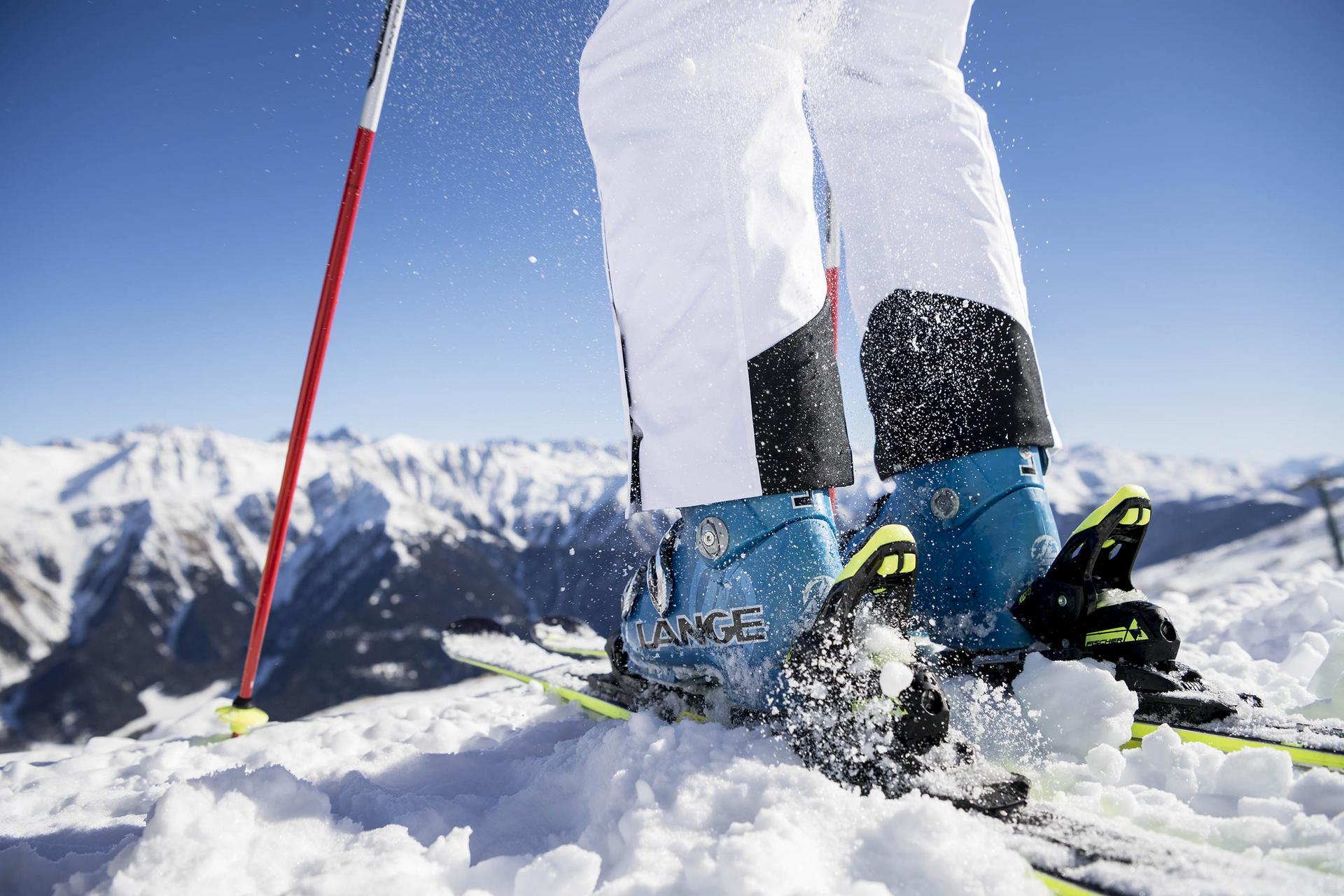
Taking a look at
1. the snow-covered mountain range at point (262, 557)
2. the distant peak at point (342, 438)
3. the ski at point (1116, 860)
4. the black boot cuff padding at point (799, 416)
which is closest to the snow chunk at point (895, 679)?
the ski at point (1116, 860)

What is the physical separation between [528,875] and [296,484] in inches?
88.9

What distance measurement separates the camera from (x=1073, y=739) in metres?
1.16

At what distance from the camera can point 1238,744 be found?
1.10 meters

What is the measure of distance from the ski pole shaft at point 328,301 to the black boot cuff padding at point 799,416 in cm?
184

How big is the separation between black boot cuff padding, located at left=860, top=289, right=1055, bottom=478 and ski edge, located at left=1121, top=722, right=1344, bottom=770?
0.57 m

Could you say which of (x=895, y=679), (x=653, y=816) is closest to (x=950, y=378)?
(x=895, y=679)

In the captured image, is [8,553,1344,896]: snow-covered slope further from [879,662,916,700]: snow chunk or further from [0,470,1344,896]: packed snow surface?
[879,662,916,700]: snow chunk

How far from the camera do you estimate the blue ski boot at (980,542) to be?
4.77 ft

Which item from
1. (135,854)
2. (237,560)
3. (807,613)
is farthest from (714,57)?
(237,560)

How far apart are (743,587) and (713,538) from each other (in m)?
0.10

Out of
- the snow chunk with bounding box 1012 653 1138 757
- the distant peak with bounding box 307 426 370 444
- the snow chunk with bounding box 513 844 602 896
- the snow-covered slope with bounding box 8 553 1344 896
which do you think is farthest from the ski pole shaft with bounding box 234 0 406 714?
the distant peak with bounding box 307 426 370 444

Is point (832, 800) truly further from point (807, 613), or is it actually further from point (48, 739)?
point (48, 739)

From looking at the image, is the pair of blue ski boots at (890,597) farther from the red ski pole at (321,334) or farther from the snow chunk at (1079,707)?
the red ski pole at (321,334)

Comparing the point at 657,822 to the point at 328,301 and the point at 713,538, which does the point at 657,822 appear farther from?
the point at 328,301
